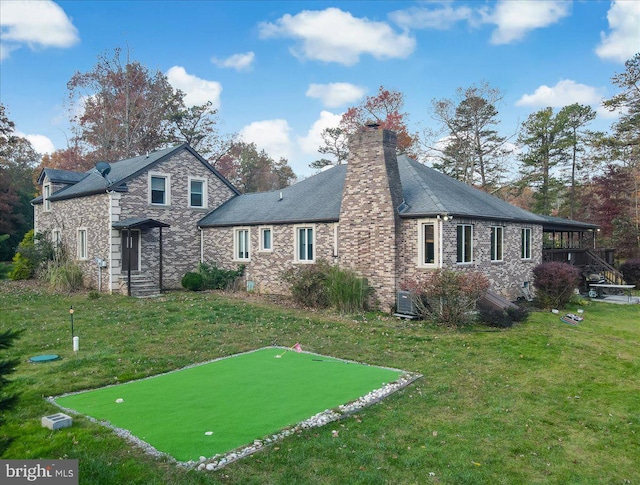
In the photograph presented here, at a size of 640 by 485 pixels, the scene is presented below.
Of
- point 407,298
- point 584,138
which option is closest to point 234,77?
point 407,298

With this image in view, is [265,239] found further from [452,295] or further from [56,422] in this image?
[56,422]

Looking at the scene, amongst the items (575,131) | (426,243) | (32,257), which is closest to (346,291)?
(426,243)

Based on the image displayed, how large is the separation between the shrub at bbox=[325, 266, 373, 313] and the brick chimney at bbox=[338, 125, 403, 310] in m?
0.54

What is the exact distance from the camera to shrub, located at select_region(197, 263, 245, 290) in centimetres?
1950

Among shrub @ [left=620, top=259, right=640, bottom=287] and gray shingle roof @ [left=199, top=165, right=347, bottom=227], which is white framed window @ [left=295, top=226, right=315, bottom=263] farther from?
shrub @ [left=620, top=259, right=640, bottom=287]

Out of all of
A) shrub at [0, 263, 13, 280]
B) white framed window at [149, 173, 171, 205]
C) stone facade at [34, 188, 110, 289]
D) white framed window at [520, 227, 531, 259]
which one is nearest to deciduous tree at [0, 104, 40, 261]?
stone facade at [34, 188, 110, 289]

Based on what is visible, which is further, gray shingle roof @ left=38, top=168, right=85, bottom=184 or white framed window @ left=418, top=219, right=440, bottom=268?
gray shingle roof @ left=38, top=168, right=85, bottom=184

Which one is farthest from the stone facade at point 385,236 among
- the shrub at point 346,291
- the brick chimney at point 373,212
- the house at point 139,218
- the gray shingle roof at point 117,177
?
the gray shingle roof at point 117,177

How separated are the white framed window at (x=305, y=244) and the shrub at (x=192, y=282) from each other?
503 cm

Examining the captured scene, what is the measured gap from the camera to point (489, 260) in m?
15.5

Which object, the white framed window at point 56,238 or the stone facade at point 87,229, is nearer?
the stone facade at point 87,229

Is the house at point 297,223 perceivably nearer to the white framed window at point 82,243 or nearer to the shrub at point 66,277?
the white framed window at point 82,243

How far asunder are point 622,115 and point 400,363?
28.8 metres

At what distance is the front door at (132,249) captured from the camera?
1881 centimetres
